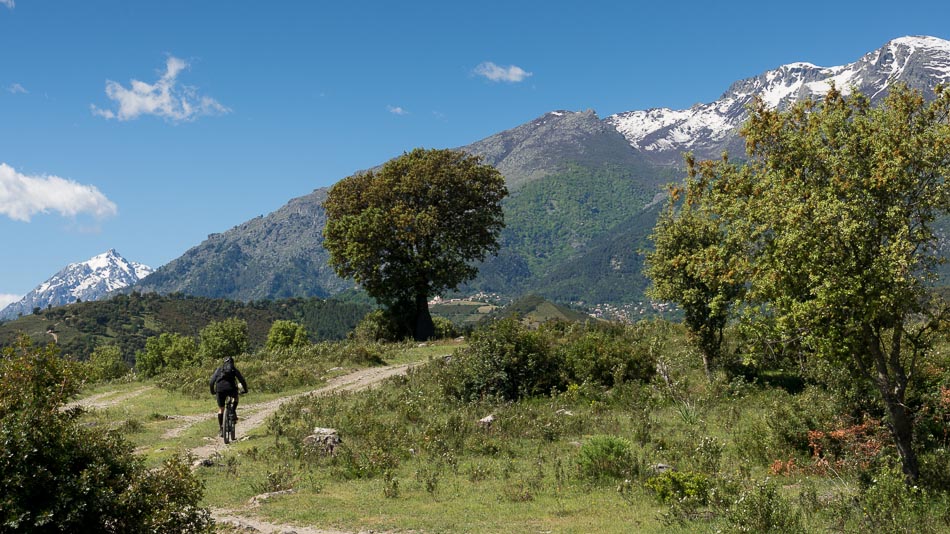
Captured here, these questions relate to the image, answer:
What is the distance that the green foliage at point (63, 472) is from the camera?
7898 mm

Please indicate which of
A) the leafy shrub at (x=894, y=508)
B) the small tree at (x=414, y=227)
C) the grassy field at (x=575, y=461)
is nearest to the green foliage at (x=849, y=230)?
the leafy shrub at (x=894, y=508)

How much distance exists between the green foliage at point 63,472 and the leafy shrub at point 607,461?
8.56 m

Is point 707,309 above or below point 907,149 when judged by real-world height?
below

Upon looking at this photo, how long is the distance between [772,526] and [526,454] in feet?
27.2

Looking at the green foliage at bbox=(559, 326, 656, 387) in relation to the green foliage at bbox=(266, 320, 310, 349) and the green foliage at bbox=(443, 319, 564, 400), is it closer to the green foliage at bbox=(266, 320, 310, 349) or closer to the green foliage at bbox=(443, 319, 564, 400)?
the green foliage at bbox=(443, 319, 564, 400)

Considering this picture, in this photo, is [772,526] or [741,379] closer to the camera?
[772,526]

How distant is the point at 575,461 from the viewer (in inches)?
614

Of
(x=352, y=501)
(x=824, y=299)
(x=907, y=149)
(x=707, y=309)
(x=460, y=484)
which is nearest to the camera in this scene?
(x=824, y=299)

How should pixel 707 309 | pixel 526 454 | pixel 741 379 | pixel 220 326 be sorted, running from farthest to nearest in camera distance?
pixel 220 326 → pixel 707 309 → pixel 741 379 → pixel 526 454

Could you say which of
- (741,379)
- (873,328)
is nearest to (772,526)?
(873,328)

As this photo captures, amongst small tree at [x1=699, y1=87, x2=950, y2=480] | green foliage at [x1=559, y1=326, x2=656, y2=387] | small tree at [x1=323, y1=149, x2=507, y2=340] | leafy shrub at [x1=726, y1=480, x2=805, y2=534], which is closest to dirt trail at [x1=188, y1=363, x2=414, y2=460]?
green foliage at [x1=559, y1=326, x2=656, y2=387]

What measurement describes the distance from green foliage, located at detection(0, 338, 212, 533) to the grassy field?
11.9 feet

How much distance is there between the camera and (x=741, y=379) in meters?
23.6

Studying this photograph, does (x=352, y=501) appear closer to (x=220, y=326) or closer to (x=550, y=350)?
(x=550, y=350)
